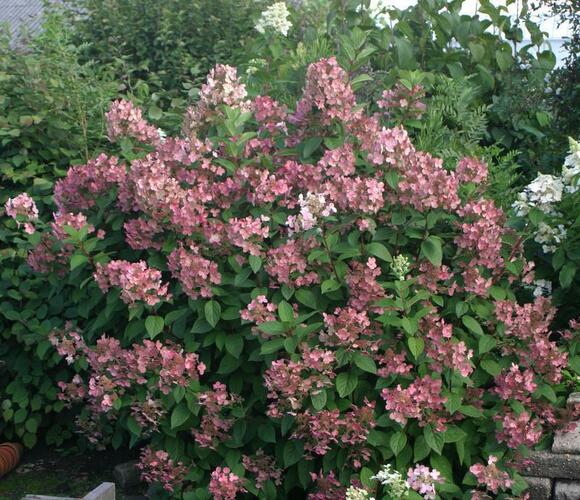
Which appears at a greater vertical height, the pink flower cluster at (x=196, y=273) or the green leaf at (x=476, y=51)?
the green leaf at (x=476, y=51)

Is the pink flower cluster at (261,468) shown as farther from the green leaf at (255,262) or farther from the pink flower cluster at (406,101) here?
the pink flower cluster at (406,101)

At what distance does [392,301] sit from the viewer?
3098 mm

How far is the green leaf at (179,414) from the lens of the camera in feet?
10.6

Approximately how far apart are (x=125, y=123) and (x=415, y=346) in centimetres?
158

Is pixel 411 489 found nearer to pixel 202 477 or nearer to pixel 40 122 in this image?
pixel 202 477

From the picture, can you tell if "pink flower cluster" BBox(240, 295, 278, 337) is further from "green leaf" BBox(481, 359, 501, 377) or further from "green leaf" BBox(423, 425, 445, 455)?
"green leaf" BBox(481, 359, 501, 377)

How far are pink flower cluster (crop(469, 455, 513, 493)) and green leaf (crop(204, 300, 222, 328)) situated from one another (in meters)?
1.01

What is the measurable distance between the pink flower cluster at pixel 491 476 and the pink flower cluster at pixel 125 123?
1.92 metres

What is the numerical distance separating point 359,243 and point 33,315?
5.59ft

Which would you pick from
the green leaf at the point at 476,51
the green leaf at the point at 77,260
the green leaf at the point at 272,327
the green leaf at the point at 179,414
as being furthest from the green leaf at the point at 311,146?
the green leaf at the point at 476,51

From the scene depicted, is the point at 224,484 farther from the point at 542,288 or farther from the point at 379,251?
the point at 542,288

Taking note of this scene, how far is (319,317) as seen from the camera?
3.28m

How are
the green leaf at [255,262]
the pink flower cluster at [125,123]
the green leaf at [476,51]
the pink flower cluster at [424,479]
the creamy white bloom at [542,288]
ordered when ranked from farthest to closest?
the green leaf at [476,51] < the pink flower cluster at [125,123] < the creamy white bloom at [542,288] < the green leaf at [255,262] < the pink flower cluster at [424,479]

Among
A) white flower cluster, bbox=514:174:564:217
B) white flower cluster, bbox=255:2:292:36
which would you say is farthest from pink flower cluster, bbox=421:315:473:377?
white flower cluster, bbox=255:2:292:36
